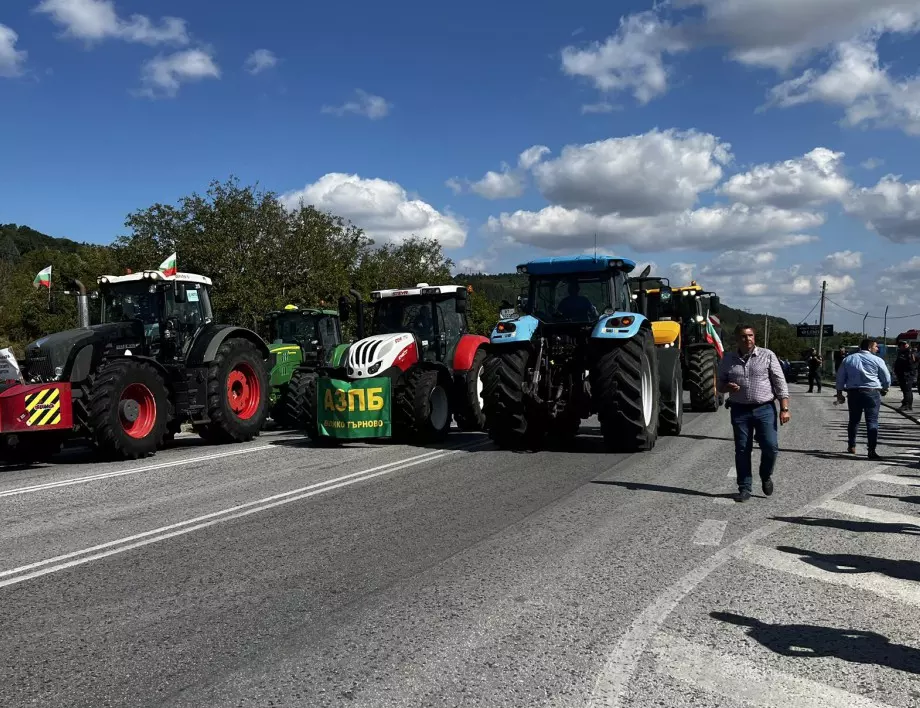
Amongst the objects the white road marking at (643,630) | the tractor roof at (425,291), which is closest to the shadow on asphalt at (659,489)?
the white road marking at (643,630)

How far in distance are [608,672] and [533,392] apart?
745 centimetres

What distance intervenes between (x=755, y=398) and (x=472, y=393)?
6.01m

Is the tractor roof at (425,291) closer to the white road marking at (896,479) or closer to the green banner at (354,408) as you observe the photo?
the green banner at (354,408)

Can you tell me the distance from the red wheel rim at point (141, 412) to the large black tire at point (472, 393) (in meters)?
4.72

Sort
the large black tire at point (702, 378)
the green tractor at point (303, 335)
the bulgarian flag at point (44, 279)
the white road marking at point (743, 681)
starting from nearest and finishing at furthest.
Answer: the white road marking at point (743, 681) → the bulgarian flag at point (44, 279) → the green tractor at point (303, 335) → the large black tire at point (702, 378)

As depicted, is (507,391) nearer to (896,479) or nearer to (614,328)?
(614,328)

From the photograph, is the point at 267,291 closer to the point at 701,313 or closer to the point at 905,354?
the point at 701,313

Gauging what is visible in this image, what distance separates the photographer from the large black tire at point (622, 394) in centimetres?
1058

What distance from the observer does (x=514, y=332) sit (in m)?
11.1

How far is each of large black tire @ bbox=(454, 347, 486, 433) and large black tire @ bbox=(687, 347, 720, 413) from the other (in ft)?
20.8

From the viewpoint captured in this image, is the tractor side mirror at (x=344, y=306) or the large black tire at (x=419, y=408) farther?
the tractor side mirror at (x=344, y=306)

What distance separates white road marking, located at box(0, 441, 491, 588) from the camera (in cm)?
552

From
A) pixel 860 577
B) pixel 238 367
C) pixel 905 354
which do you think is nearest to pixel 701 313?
pixel 905 354

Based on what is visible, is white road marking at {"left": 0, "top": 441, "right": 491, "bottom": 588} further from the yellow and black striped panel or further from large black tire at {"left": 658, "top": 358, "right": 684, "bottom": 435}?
large black tire at {"left": 658, "top": 358, "right": 684, "bottom": 435}
